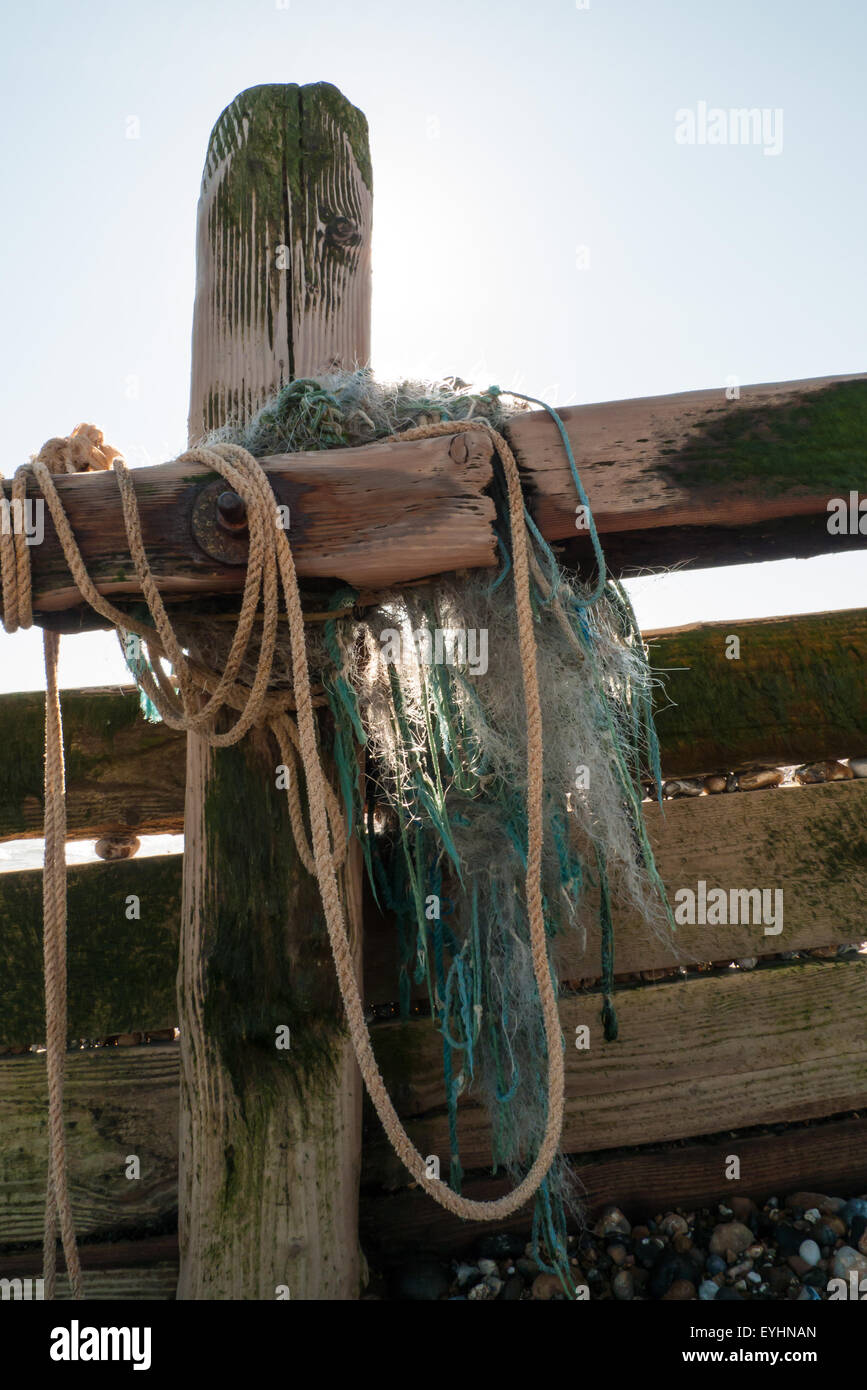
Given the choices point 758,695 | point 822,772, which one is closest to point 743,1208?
point 822,772

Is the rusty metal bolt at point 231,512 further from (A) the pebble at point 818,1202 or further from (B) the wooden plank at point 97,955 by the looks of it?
(A) the pebble at point 818,1202

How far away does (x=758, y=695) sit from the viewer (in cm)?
254

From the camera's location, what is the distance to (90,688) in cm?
251

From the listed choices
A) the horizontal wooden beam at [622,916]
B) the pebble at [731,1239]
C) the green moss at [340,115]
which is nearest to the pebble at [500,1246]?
the pebble at [731,1239]

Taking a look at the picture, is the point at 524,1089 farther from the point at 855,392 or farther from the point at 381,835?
the point at 855,392

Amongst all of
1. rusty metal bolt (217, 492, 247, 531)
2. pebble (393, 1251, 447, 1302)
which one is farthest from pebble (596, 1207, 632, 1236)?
rusty metal bolt (217, 492, 247, 531)

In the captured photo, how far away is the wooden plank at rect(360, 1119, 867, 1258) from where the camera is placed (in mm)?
2174

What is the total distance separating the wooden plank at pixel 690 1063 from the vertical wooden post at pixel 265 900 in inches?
12.5

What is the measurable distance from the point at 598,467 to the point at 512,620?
33 cm

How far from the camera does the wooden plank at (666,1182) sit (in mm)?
2174

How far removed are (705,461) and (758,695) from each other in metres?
1.05

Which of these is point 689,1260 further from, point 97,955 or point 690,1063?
point 97,955

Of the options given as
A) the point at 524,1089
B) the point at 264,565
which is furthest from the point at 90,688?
the point at 524,1089

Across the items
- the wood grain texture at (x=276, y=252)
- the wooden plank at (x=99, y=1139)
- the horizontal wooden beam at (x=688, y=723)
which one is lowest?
the wooden plank at (x=99, y=1139)
